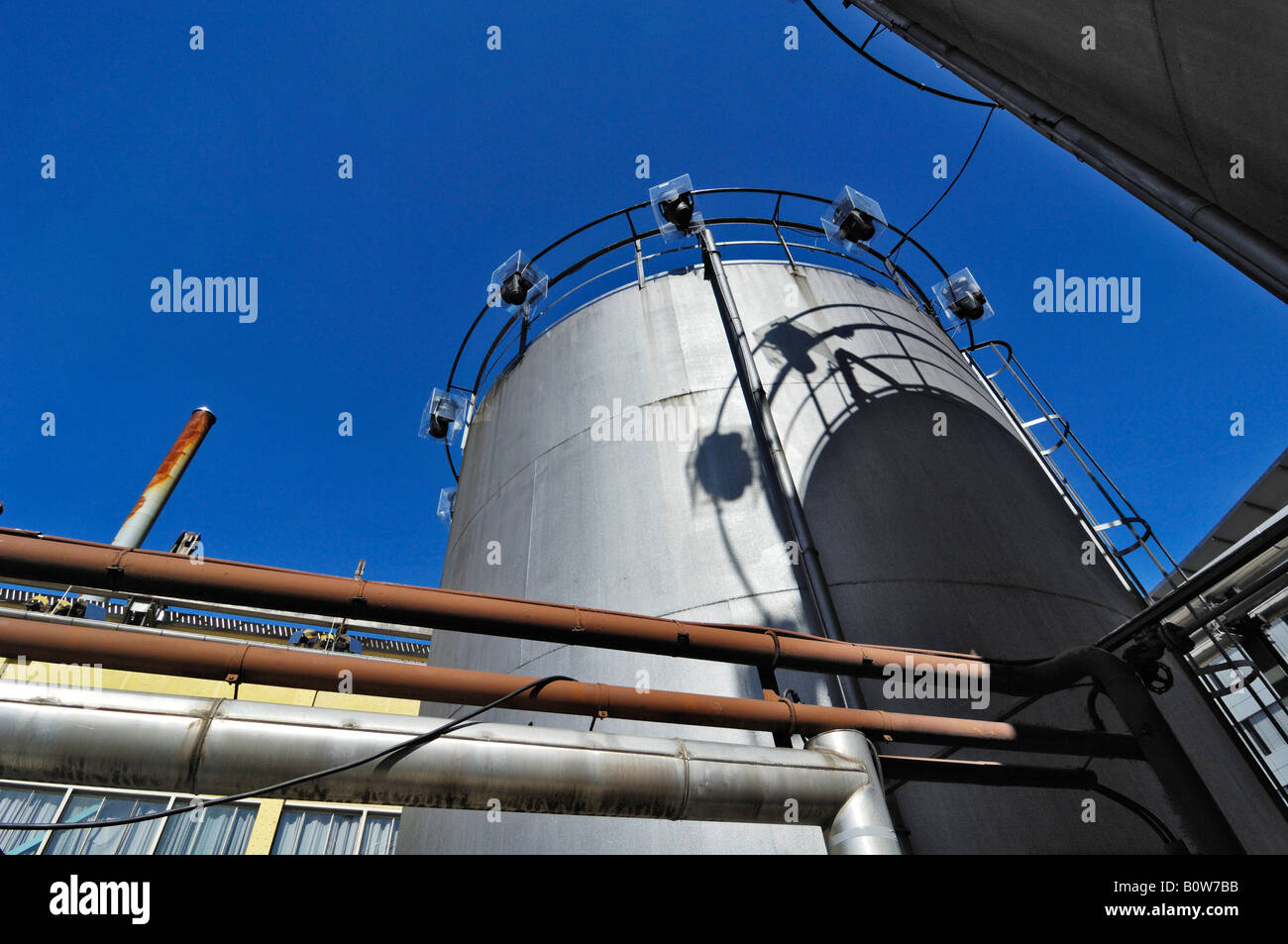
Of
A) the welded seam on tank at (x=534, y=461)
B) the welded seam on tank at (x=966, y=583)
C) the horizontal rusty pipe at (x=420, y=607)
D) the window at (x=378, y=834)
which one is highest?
the welded seam on tank at (x=534, y=461)

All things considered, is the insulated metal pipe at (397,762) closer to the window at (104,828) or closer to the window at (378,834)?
the window at (104,828)

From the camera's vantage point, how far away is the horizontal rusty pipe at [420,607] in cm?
411

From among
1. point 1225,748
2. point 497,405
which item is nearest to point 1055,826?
point 1225,748

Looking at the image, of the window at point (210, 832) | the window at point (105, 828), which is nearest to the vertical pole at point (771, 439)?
the window at point (105, 828)

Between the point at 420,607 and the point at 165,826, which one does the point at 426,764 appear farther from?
the point at 165,826

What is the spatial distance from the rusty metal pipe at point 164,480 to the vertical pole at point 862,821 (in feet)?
58.4

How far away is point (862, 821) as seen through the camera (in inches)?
161

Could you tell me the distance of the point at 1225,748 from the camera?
584cm

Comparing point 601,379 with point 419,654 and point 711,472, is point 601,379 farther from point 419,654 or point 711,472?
point 419,654

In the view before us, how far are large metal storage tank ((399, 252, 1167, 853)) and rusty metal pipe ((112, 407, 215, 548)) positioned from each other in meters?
12.6

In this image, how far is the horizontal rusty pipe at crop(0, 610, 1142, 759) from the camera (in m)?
3.91

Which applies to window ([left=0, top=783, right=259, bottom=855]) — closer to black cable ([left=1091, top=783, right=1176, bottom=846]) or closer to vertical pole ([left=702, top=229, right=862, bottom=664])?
vertical pole ([left=702, top=229, right=862, bottom=664])

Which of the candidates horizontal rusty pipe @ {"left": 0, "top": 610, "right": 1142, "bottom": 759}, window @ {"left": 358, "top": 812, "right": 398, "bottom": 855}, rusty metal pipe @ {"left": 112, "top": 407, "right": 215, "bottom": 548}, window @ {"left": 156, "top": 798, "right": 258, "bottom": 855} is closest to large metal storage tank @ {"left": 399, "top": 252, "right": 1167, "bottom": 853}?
horizontal rusty pipe @ {"left": 0, "top": 610, "right": 1142, "bottom": 759}

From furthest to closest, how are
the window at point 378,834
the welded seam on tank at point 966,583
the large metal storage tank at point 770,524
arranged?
the window at point 378,834, the welded seam on tank at point 966,583, the large metal storage tank at point 770,524
